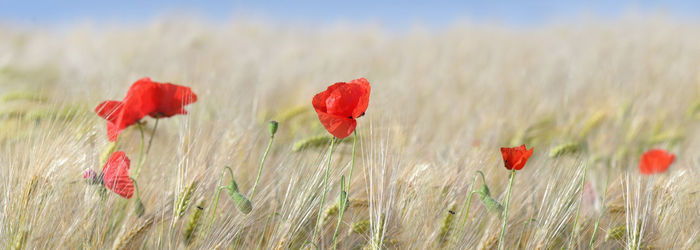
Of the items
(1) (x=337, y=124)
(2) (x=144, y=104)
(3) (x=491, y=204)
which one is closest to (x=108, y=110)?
(2) (x=144, y=104)

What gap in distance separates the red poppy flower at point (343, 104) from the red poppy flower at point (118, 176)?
0.43m

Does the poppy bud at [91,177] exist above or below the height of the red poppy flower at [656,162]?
above

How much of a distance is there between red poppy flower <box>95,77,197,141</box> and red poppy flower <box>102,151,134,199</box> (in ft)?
0.48

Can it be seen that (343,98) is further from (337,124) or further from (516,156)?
(516,156)

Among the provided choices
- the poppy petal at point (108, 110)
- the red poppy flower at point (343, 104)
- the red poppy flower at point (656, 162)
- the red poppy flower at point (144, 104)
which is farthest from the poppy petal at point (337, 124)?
the red poppy flower at point (656, 162)

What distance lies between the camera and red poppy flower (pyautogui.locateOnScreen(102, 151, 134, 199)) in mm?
1172

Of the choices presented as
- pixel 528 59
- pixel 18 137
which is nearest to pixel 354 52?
pixel 528 59

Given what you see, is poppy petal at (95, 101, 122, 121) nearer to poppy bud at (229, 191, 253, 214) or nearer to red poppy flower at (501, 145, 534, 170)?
poppy bud at (229, 191, 253, 214)

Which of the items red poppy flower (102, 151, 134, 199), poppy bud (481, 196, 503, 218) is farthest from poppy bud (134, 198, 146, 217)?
poppy bud (481, 196, 503, 218)

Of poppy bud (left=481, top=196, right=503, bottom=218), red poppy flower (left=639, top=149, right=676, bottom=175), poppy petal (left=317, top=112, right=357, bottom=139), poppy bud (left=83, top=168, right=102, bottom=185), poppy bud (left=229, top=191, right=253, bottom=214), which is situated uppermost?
poppy petal (left=317, top=112, right=357, bottom=139)

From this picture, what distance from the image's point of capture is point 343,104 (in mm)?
1058

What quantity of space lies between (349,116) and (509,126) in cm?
164

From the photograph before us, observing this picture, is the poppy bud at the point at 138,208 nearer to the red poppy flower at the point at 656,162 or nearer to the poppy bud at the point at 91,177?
the poppy bud at the point at 91,177

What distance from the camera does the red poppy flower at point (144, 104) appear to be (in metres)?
1.32
